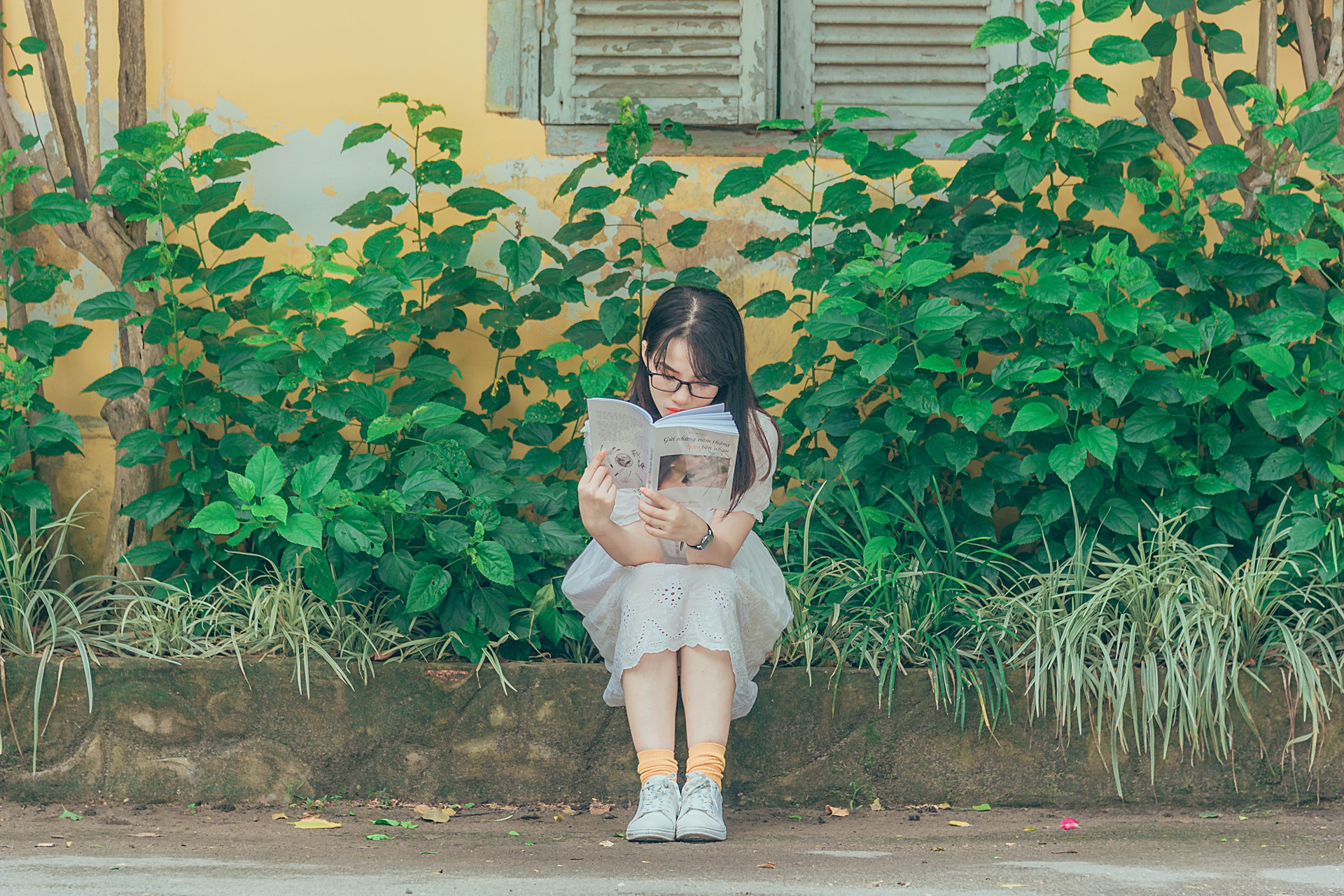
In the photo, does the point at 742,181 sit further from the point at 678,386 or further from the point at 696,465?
the point at 696,465

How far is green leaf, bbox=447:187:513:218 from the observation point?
3.09m

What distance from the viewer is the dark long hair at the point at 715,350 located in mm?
2379

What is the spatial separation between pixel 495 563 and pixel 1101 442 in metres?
1.46

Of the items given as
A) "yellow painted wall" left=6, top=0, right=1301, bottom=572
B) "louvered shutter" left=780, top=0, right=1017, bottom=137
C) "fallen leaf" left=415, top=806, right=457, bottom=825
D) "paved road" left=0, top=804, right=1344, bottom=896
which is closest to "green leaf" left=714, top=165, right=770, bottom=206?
"yellow painted wall" left=6, top=0, right=1301, bottom=572

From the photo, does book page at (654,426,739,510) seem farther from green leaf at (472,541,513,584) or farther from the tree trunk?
the tree trunk

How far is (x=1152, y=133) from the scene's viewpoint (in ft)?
9.66

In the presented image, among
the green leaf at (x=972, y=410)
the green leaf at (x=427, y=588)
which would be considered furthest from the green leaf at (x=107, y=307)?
the green leaf at (x=972, y=410)

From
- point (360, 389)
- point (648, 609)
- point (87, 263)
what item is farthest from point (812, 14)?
point (87, 263)

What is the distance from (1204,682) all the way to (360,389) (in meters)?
2.08

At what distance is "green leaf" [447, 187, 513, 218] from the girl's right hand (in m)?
1.19

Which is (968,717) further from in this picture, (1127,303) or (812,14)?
(812,14)

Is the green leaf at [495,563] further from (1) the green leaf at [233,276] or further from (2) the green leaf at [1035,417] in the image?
(2) the green leaf at [1035,417]

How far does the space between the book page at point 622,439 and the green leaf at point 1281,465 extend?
1.64m

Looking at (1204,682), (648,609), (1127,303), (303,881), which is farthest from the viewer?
(1127,303)
